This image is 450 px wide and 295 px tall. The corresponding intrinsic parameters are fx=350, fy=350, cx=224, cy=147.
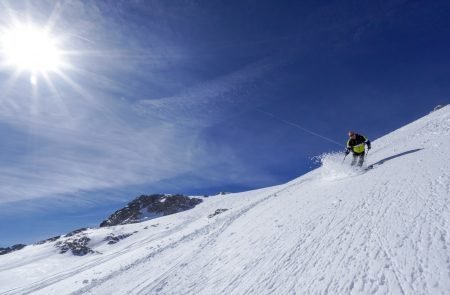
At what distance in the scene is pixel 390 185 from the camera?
517 inches

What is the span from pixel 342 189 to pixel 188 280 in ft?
28.3

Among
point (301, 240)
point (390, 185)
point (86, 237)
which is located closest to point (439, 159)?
point (390, 185)

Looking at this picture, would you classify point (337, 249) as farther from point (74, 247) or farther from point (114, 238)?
point (114, 238)

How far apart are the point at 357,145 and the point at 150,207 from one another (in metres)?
107

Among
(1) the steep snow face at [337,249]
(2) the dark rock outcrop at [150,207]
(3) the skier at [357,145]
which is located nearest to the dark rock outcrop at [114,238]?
(2) the dark rock outcrop at [150,207]

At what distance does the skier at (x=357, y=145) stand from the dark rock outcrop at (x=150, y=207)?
92.1m

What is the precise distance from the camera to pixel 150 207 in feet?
396

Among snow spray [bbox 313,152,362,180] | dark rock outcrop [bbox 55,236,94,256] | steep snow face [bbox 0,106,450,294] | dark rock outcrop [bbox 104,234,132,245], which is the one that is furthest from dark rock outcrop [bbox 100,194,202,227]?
steep snow face [bbox 0,106,450,294]

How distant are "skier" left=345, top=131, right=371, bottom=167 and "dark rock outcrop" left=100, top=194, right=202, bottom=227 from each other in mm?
92130

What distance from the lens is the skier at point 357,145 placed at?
21.3 meters

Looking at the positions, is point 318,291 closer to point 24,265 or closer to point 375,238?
point 375,238

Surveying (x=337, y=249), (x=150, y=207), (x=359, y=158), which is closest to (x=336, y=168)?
(x=359, y=158)

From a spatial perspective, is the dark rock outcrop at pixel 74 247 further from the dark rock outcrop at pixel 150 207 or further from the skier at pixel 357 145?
the dark rock outcrop at pixel 150 207

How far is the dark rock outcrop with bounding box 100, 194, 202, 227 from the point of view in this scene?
113250 mm
